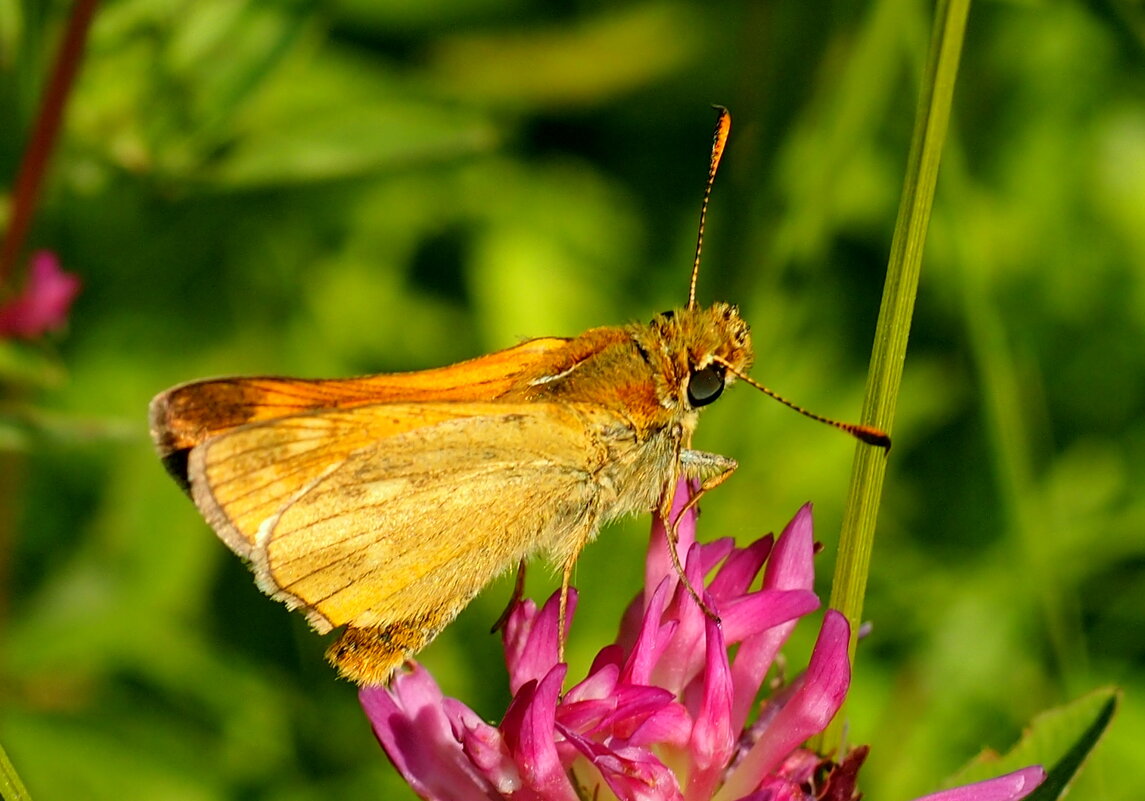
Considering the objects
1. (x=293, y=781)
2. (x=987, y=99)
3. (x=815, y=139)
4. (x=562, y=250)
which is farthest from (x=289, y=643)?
(x=987, y=99)

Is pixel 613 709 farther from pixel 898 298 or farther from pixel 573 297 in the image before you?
pixel 573 297

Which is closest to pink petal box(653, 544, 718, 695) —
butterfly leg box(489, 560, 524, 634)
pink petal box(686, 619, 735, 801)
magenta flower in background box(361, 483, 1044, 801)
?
magenta flower in background box(361, 483, 1044, 801)

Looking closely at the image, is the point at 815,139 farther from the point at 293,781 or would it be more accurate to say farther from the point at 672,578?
the point at 293,781

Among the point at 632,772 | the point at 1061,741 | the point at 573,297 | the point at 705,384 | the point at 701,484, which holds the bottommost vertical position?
the point at 1061,741

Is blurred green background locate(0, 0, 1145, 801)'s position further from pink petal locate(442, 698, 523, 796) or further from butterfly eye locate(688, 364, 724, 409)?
pink petal locate(442, 698, 523, 796)

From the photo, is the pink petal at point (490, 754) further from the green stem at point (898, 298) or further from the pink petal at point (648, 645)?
the green stem at point (898, 298)

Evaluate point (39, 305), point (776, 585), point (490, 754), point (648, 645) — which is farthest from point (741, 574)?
point (39, 305)
